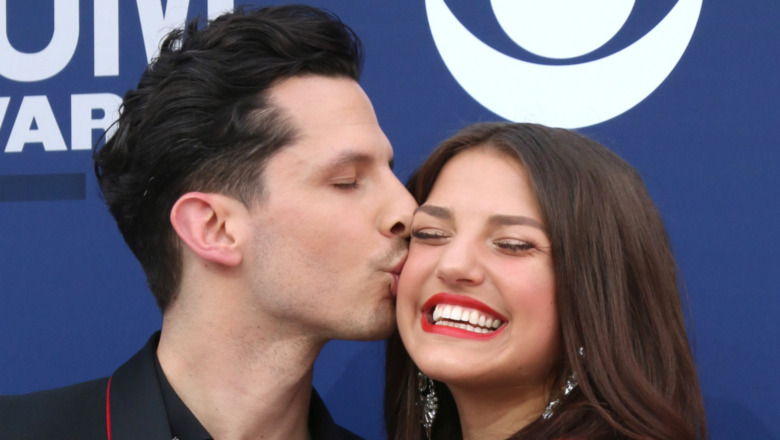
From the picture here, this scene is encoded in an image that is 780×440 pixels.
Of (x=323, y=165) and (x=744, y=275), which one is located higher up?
(x=323, y=165)

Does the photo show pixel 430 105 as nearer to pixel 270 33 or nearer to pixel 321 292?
pixel 270 33

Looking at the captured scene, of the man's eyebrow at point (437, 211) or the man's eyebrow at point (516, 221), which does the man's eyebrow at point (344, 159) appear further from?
the man's eyebrow at point (516, 221)

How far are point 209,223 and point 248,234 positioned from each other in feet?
0.27

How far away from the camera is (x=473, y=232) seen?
1738 mm

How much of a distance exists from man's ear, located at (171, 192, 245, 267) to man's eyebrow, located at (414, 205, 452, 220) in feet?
1.23

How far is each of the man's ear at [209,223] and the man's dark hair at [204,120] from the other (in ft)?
0.09

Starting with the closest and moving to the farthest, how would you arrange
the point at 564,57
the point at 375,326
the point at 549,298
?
the point at 549,298, the point at 375,326, the point at 564,57

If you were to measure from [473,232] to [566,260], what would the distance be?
17 cm

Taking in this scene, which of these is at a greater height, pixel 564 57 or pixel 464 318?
Result: pixel 564 57

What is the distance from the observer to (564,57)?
2248 mm

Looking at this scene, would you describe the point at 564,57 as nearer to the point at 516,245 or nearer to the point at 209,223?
the point at 516,245

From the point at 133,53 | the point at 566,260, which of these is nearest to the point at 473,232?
the point at 566,260

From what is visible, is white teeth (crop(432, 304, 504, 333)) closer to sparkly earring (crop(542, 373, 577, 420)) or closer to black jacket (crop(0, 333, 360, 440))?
sparkly earring (crop(542, 373, 577, 420))

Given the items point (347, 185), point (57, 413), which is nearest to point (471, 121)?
point (347, 185)
